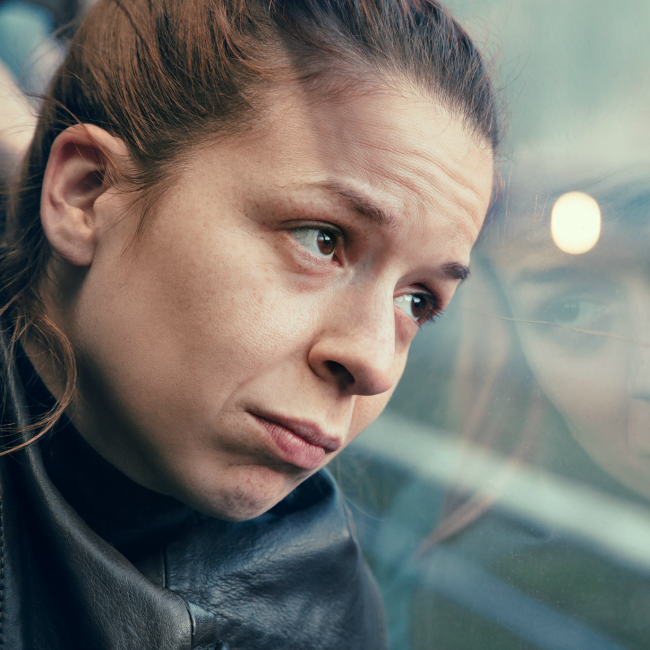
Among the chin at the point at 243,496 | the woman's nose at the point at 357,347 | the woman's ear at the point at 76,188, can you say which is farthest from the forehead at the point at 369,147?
the chin at the point at 243,496

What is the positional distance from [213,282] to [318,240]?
0.15 metres

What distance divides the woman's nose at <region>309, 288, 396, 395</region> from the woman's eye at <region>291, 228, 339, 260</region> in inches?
2.9

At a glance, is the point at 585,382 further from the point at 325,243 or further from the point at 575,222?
the point at 325,243

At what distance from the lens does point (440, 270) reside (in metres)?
0.75

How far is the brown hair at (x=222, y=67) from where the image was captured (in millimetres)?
686

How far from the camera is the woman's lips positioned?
647 millimetres

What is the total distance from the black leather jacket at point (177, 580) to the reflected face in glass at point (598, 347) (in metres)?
0.48

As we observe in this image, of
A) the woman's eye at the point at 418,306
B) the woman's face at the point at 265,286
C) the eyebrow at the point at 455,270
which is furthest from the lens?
the woman's eye at the point at 418,306

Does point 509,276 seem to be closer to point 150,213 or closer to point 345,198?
point 345,198

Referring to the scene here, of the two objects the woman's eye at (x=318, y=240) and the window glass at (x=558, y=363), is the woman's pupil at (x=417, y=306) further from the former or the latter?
the woman's eye at (x=318, y=240)

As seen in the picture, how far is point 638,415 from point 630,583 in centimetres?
23

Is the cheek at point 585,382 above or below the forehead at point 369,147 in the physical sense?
below

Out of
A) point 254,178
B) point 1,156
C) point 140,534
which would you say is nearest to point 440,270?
point 254,178

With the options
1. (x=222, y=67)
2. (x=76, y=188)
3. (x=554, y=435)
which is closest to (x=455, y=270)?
(x=554, y=435)
